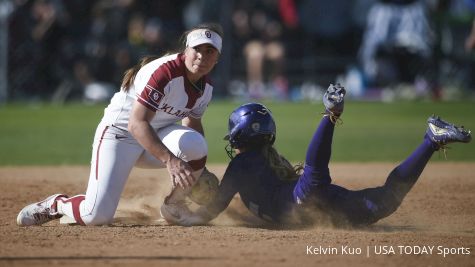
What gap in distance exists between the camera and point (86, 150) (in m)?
12.5

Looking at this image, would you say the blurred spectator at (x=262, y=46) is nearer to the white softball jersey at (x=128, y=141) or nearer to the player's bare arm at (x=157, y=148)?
the white softball jersey at (x=128, y=141)

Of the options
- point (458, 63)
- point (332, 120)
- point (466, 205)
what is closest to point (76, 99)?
point (458, 63)

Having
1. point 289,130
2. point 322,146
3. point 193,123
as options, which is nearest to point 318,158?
point 322,146

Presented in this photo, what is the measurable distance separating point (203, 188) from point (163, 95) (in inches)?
36.4

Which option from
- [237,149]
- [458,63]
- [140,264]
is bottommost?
[140,264]

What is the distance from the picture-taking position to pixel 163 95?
5980mm

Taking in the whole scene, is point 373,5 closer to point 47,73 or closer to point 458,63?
point 458,63

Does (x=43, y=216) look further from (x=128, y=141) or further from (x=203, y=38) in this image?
(x=203, y=38)

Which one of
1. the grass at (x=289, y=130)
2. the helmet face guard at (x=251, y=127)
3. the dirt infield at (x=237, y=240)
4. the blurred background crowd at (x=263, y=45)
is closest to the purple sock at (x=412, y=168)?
the dirt infield at (x=237, y=240)

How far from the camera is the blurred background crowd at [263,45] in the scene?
18.6 metres

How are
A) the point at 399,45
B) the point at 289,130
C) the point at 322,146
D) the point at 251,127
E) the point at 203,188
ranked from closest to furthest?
1. the point at 322,146
2. the point at 251,127
3. the point at 203,188
4. the point at 289,130
5. the point at 399,45

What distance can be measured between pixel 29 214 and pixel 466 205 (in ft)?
12.7

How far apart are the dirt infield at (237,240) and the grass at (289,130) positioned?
11.6 feet

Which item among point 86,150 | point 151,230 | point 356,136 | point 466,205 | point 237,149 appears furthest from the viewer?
point 356,136
